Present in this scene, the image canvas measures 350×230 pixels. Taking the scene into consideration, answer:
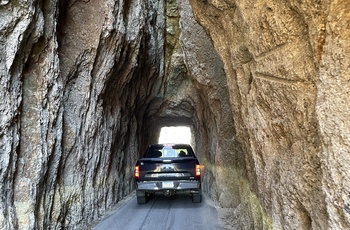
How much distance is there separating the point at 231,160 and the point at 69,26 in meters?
6.00

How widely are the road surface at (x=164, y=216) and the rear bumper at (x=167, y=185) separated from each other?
22.3 inches

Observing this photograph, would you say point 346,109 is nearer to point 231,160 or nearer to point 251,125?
point 251,125

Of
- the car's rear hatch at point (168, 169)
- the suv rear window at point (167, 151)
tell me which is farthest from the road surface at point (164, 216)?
the suv rear window at point (167, 151)

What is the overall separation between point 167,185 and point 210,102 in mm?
3751

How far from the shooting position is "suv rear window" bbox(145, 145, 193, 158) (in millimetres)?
10945

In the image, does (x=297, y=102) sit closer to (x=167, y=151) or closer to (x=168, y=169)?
(x=168, y=169)

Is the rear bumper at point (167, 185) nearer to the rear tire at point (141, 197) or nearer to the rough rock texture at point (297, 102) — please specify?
the rear tire at point (141, 197)

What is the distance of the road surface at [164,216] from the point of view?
731 cm

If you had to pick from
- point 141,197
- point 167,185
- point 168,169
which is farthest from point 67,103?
point 141,197

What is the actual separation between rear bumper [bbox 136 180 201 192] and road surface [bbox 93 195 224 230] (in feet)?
1.86

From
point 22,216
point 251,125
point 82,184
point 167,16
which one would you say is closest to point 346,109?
point 251,125

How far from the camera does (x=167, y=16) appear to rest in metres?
14.1

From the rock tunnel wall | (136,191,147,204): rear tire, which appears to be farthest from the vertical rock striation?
(136,191,147,204): rear tire

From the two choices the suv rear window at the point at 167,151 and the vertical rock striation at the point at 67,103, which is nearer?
the vertical rock striation at the point at 67,103
